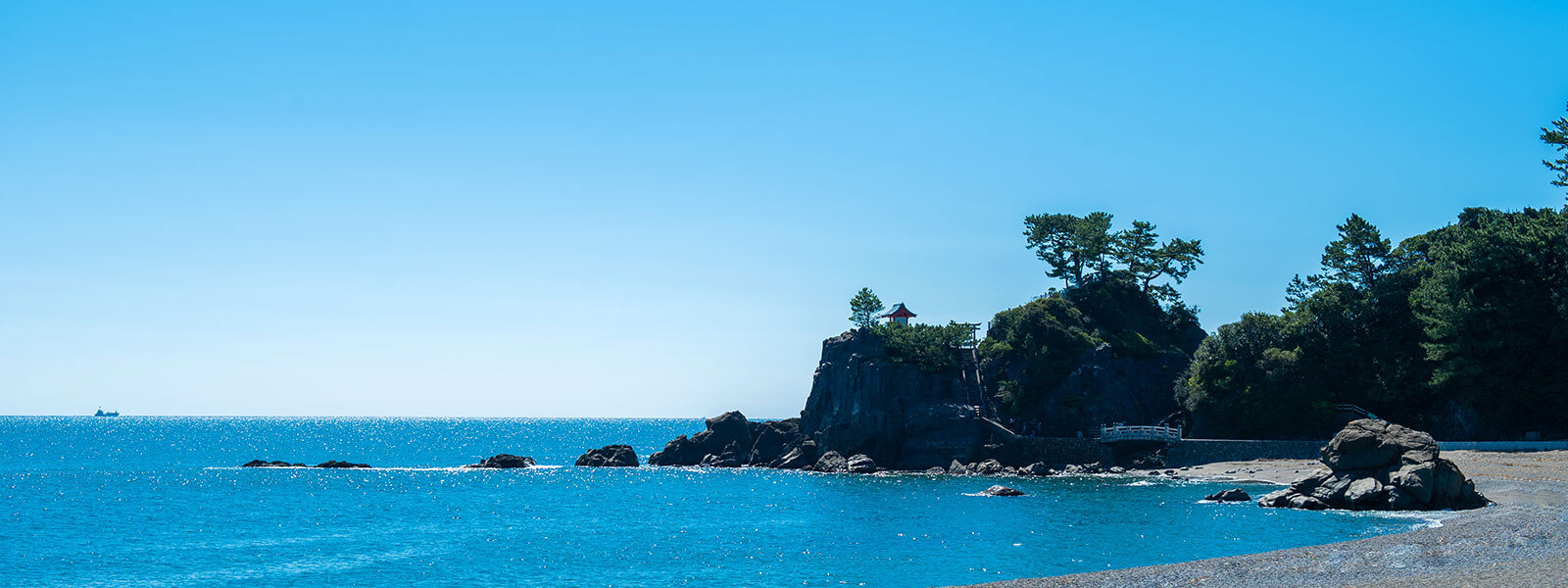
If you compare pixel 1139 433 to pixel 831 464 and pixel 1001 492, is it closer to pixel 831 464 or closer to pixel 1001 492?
pixel 1001 492

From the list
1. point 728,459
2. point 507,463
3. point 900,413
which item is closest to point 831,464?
point 900,413

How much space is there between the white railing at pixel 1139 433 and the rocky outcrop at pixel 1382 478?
27199mm

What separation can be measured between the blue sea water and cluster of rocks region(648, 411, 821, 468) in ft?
33.8

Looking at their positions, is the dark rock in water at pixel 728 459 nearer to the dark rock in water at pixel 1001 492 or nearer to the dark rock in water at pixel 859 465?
the dark rock in water at pixel 859 465

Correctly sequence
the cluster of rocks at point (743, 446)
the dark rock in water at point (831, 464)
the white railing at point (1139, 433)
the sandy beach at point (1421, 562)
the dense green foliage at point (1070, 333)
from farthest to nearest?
the cluster of rocks at point (743, 446) → the dark rock in water at point (831, 464) → the dense green foliage at point (1070, 333) → the white railing at point (1139, 433) → the sandy beach at point (1421, 562)

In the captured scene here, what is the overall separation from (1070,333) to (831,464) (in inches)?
1023

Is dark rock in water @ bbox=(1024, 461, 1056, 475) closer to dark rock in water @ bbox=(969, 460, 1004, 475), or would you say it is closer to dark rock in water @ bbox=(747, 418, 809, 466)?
dark rock in water @ bbox=(969, 460, 1004, 475)

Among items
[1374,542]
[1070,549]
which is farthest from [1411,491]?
[1070,549]

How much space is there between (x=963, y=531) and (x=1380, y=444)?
22359 mm

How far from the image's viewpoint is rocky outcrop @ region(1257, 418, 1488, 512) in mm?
50125

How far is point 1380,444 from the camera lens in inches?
2093

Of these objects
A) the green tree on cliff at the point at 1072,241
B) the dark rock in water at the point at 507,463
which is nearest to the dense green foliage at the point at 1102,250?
the green tree on cliff at the point at 1072,241

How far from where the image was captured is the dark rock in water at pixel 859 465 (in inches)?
3649

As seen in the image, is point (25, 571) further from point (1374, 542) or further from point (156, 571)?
point (1374, 542)
